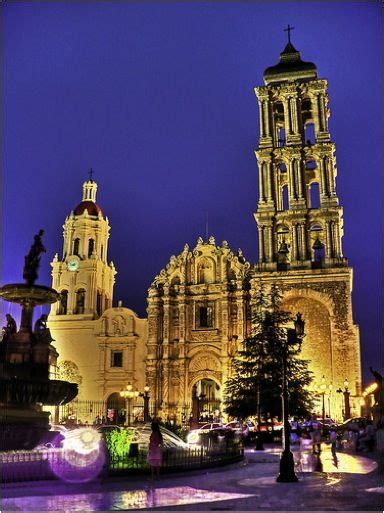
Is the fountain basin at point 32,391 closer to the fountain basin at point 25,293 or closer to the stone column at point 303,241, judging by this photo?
the fountain basin at point 25,293

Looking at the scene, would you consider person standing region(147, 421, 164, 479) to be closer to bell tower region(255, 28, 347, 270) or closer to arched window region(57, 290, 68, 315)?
bell tower region(255, 28, 347, 270)

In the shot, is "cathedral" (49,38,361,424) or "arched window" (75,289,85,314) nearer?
"cathedral" (49,38,361,424)

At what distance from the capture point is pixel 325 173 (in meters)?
36.3

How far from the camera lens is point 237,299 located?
37125 mm

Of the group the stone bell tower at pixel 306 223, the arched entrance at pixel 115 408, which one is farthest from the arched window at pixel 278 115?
the arched entrance at pixel 115 408

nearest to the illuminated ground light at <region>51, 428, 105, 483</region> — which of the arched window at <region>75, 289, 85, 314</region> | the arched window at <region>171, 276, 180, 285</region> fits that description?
the arched window at <region>171, 276, 180, 285</region>

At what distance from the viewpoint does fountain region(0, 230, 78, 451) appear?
12430 millimetres

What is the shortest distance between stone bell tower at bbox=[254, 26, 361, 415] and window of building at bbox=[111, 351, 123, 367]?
11809 millimetres

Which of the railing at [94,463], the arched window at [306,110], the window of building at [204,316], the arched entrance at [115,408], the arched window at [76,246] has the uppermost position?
the arched window at [306,110]

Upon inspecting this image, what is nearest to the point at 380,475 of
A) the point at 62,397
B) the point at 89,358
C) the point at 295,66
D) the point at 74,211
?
the point at 62,397

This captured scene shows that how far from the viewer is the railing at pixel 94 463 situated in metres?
10.6

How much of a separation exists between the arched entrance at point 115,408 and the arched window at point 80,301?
672 centimetres

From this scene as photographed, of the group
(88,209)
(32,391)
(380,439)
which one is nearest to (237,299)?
(88,209)

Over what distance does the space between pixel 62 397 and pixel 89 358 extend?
27078 mm
